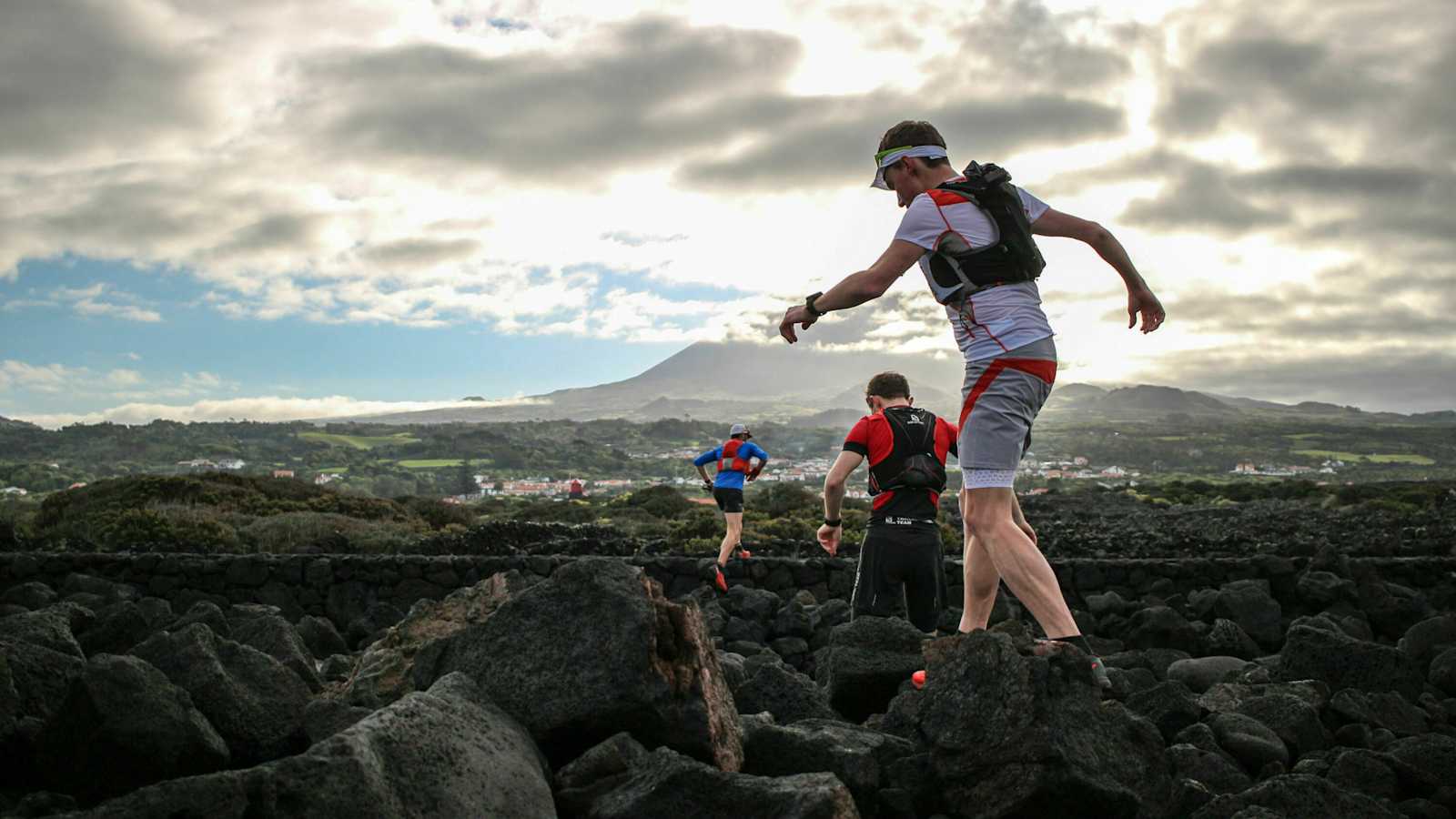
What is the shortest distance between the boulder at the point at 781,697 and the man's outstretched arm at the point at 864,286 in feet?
5.02

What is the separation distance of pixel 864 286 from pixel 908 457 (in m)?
2.58

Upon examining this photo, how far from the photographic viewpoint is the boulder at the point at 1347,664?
6094 millimetres

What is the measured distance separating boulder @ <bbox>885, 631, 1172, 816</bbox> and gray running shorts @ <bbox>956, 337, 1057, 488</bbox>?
831 mm

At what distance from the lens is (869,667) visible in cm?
542

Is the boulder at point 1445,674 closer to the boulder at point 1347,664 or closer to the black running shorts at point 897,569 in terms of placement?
the boulder at point 1347,664

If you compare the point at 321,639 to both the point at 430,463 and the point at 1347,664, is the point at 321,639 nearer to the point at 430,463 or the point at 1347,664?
the point at 1347,664

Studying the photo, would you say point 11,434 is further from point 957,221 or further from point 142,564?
point 957,221

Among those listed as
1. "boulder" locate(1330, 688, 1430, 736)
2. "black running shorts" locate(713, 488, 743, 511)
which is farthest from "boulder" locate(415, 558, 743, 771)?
"black running shorts" locate(713, 488, 743, 511)

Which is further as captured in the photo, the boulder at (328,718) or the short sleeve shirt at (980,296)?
Result: the short sleeve shirt at (980,296)

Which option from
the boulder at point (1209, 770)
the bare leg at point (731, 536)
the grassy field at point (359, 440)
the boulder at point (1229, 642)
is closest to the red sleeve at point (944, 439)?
the boulder at point (1209, 770)

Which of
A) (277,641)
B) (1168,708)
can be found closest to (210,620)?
(277,641)

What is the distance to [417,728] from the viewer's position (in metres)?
3.13

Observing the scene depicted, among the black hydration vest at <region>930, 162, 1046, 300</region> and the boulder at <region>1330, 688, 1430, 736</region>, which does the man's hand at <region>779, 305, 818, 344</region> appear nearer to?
the black hydration vest at <region>930, 162, 1046, 300</region>

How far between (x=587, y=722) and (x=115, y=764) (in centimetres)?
172
